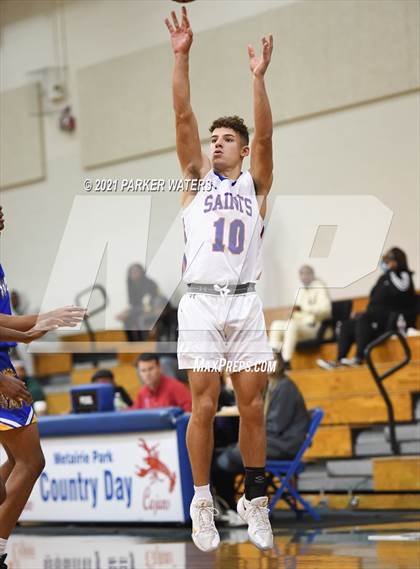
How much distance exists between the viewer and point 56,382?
17.5 metres

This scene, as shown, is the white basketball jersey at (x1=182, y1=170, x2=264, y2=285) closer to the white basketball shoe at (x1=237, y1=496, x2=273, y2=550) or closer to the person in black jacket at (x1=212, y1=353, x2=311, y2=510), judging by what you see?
the white basketball shoe at (x1=237, y1=496, x2=273, y2=550)

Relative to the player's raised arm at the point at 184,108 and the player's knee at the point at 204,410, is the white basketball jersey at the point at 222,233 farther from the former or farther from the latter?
the player's knee at the point at 204,410

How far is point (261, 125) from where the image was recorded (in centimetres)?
597

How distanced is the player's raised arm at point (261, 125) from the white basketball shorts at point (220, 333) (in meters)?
0.73

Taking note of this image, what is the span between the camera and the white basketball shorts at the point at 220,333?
19.6 ft

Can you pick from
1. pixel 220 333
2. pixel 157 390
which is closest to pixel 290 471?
pixel 157 390

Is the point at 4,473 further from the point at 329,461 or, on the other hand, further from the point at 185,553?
the point at 329,461

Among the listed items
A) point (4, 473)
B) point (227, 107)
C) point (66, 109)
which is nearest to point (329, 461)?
point (227, 107)

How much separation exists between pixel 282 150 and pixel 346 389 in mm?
3560

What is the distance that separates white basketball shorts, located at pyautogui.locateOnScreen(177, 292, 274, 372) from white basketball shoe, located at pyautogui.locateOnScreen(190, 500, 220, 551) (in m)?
0.81

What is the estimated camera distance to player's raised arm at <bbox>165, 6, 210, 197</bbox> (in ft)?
19.3

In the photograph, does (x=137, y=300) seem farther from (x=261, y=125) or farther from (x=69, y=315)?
(x=69, y=315)

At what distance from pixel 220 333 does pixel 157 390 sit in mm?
4820

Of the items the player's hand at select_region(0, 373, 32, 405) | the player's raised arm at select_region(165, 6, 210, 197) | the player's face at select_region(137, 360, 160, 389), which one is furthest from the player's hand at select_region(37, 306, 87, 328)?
the player's face at select_region(137, 360, 160, 389)
